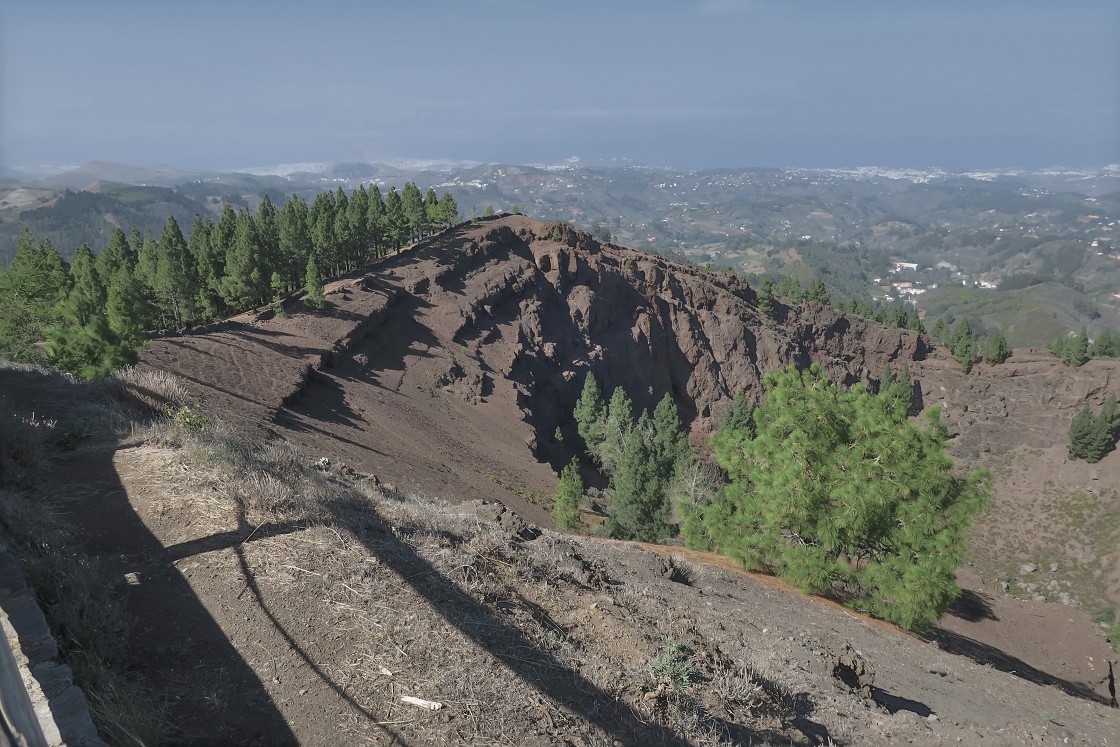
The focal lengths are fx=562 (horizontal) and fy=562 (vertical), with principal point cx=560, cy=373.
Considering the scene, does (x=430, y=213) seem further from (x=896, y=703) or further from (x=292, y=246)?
(x=896, y=703)

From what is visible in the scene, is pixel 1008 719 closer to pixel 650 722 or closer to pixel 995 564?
pixel 650 722

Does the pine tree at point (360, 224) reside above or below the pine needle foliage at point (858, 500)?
above

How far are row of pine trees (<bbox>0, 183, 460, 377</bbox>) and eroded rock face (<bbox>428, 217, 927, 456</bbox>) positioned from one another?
9731mm

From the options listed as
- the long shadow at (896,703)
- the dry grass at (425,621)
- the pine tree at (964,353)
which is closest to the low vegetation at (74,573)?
the dry grass at (425,621)

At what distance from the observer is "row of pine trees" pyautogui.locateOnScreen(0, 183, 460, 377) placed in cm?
1894

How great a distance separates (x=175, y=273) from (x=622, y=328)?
4079 centimetres

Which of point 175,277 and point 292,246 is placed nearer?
point 175,277

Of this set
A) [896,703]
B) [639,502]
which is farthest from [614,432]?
[896,703]

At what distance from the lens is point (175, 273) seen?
3709 centimetres

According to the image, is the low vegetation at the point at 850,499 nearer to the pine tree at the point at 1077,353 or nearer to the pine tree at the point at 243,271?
the pine tree at the point at 243,271

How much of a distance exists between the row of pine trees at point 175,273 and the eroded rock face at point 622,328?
9731mm

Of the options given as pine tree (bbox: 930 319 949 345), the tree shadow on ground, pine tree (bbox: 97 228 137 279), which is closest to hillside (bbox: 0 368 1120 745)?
the tree shadow on ground

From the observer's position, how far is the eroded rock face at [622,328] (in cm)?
5034

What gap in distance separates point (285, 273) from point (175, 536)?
4496 centimetres
